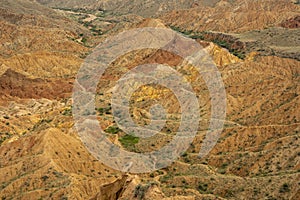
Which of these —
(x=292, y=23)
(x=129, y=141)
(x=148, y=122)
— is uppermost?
(x=292, y=23)

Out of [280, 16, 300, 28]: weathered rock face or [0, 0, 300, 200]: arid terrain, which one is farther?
[280, 16, 300, 28]: weathered rock face

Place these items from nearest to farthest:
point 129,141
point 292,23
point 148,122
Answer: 1. point 129,141
2. point 148,122
3. point 292,23

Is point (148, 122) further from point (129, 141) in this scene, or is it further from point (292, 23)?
point (292, 23)

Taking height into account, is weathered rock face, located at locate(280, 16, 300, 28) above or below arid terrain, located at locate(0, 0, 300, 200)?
above

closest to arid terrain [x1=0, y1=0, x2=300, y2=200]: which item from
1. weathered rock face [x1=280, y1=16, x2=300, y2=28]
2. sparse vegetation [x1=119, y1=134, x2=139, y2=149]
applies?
sparse vegetation [x1=119, y1=134, x2=139, y2=149]

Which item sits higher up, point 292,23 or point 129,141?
point 292,23

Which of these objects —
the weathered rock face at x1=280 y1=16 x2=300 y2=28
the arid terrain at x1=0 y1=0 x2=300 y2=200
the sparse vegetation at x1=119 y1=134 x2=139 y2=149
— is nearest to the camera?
the arid terrain at x1=0 y1=0 x2=300 y2=200

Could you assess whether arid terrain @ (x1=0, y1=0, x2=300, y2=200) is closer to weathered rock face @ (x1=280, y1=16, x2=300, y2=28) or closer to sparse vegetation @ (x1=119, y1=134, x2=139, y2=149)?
sparse vegetation @ (x1=119, y1=134, x2=139, y2=149)

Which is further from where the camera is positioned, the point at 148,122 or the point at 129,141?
the point at 148,122

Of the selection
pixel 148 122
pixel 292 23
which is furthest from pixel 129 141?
pixel 292 23
